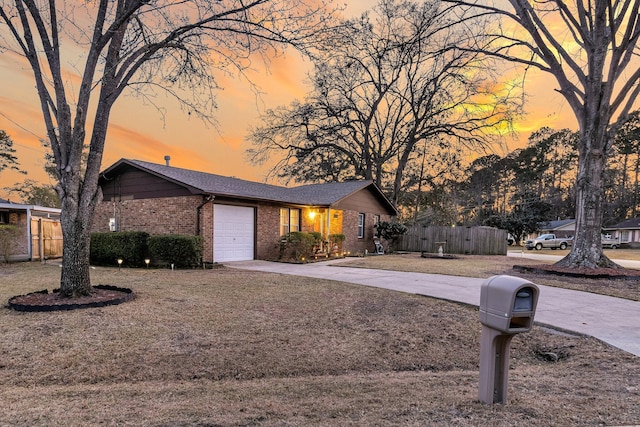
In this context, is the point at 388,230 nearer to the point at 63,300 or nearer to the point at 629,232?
the point at 63,300

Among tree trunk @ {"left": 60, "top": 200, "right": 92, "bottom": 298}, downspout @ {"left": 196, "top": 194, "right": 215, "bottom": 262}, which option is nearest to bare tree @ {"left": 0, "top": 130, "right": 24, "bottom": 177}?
downspout @ {"left": 196, "top": 194, "right": 215, "bottom": 262}

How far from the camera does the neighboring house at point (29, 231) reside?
43.8ft

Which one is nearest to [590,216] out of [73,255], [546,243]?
[73,255]

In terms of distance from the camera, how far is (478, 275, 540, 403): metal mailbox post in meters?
2.39

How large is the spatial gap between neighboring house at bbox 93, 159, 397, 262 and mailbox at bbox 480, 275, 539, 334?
1056 centimetres

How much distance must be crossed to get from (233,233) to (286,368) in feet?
34.1

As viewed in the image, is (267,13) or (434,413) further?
(267,13)

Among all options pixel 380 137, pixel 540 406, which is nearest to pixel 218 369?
pixel 540 406

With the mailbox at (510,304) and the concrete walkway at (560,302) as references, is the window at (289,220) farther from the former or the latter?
the mailbox at (510,304)

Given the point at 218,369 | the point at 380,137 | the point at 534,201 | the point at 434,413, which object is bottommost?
the point at 218,369

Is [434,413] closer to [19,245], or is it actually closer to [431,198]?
[19,245]

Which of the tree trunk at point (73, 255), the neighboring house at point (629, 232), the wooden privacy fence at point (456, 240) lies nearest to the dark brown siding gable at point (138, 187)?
the tree trunk at point (73, 255)

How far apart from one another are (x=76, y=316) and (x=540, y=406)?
228 inches

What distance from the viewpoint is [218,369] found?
3.66 meters
